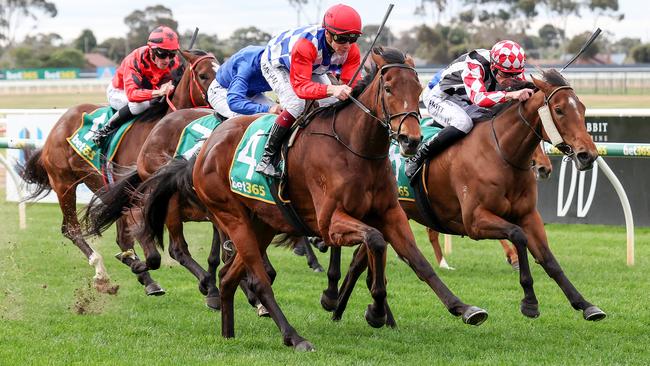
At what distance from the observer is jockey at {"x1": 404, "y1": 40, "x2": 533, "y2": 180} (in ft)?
19.7

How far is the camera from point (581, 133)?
5.15 metres

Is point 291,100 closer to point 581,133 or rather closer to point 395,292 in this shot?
point 581,133

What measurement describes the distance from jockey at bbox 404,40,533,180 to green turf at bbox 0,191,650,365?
1015 millimetres

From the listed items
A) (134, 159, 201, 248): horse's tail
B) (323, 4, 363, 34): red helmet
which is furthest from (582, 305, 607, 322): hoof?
(134, 159, 201, 248): horse's tail

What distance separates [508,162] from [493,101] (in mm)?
409

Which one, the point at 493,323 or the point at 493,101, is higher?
the point at 493,101

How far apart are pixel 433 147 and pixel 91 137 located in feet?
9.37

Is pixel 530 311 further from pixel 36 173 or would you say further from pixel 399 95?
pixel 36 173

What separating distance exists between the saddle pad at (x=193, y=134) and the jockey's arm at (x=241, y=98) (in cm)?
18

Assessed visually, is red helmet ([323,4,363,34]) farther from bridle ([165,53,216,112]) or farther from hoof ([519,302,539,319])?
bridle ([165,53,216,112])

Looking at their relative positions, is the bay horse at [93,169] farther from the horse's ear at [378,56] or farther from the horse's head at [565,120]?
the horse's head at [565,120]

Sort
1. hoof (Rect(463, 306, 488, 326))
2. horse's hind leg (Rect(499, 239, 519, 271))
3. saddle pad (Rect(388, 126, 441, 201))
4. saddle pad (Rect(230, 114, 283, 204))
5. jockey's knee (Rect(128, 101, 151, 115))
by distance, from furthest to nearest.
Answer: horse's hind leg (Rect(499, 239, 519, 271)), jockey's knee (Rect(128, 101, 151, 115)), saddle pad (Rect(388, 126, 441, 201)), saddle pad (Rect(230, 114, 283, 204)), hoof (Rect(463, 306, 488, 326))

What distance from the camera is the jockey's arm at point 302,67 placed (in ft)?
16.2

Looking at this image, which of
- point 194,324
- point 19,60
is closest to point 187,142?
point 194,324
